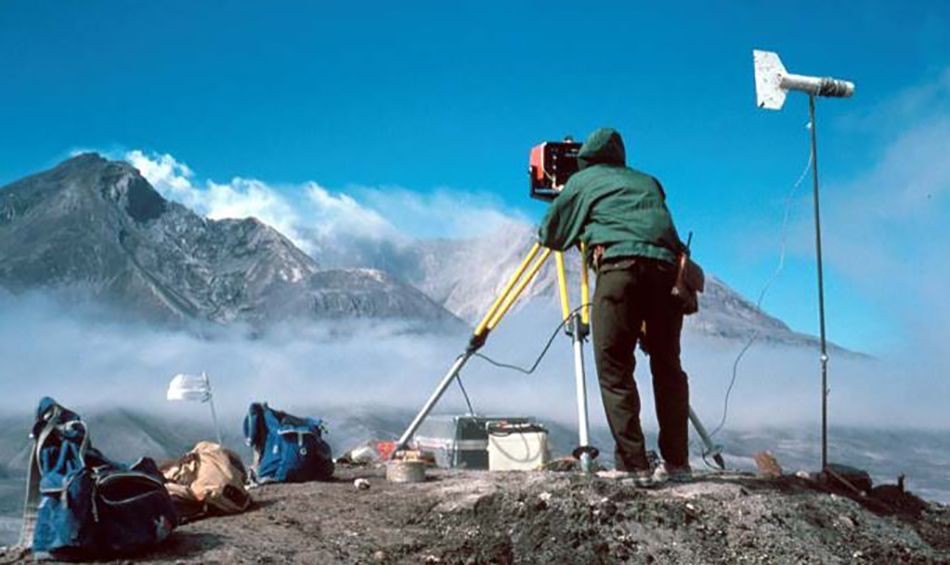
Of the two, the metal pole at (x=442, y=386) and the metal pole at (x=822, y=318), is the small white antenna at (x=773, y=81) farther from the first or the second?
the metal pole at (x=442, y=386)

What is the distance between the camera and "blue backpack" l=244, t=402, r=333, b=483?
6324 millimetres

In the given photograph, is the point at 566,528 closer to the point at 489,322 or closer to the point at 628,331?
the point at 628,331

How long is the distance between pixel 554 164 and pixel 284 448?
314 cm

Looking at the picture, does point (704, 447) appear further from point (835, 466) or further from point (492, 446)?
point (492, 446)

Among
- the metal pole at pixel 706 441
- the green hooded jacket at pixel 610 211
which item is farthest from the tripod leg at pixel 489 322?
the metal pole at pixel 706 441

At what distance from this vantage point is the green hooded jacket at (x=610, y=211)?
191 inches

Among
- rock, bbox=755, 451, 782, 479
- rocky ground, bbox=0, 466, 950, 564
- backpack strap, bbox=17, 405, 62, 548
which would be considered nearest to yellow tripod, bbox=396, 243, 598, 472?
rocky ground, bbox=0, 466, 950, 564

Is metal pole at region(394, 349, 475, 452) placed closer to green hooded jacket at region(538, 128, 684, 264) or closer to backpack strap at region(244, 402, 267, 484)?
backpack strap at region(244, 402, 267, 484)

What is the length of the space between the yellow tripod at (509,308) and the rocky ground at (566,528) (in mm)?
828

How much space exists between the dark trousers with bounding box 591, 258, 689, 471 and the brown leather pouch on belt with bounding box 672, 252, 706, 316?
0.05m

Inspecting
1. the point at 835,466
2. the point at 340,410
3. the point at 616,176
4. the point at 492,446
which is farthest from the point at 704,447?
the point at 340,410

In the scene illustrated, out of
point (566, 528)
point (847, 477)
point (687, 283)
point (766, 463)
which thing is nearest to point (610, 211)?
point (687, 283)

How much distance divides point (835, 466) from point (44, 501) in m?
5.28

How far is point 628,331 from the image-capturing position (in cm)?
484
